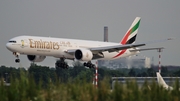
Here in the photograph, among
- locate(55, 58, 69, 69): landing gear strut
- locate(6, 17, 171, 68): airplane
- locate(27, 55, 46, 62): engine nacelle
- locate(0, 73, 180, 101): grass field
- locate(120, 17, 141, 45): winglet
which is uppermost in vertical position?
locate(120, 17, 141, 45): winglet

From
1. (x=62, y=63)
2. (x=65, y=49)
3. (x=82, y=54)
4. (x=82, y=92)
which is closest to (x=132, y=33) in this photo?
(x=62, y=63)

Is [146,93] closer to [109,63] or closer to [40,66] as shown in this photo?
[40,66]

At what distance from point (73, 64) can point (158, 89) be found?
4853 cm

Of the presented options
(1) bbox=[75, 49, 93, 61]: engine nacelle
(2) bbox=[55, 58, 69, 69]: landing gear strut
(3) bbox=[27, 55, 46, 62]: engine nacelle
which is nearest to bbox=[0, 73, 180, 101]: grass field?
(1) bbox=[75, 49, 93, 61]: engine nacelle

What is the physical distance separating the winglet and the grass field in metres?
52.0

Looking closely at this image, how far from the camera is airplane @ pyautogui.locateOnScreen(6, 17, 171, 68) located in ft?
201

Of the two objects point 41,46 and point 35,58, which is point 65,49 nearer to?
point 41,46

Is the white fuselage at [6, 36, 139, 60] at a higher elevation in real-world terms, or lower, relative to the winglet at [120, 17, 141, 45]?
lower

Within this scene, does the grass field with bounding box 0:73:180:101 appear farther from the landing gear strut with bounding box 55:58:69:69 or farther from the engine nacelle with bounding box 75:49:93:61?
the landing gear strut with bounding box 55:58:69:69

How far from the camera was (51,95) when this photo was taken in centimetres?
2172

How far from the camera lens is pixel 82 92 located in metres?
21.8

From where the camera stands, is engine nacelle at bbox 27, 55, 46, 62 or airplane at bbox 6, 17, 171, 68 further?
engine nacelle at bbox 27, 55, 46, 62

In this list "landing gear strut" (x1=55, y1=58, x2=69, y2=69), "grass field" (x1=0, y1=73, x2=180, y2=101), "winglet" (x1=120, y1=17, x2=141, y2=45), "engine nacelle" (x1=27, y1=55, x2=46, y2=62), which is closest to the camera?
"grass field" (x1=0, y1=73, x2=180, y2=101)

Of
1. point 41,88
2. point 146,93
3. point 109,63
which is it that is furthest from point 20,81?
point 109,63
